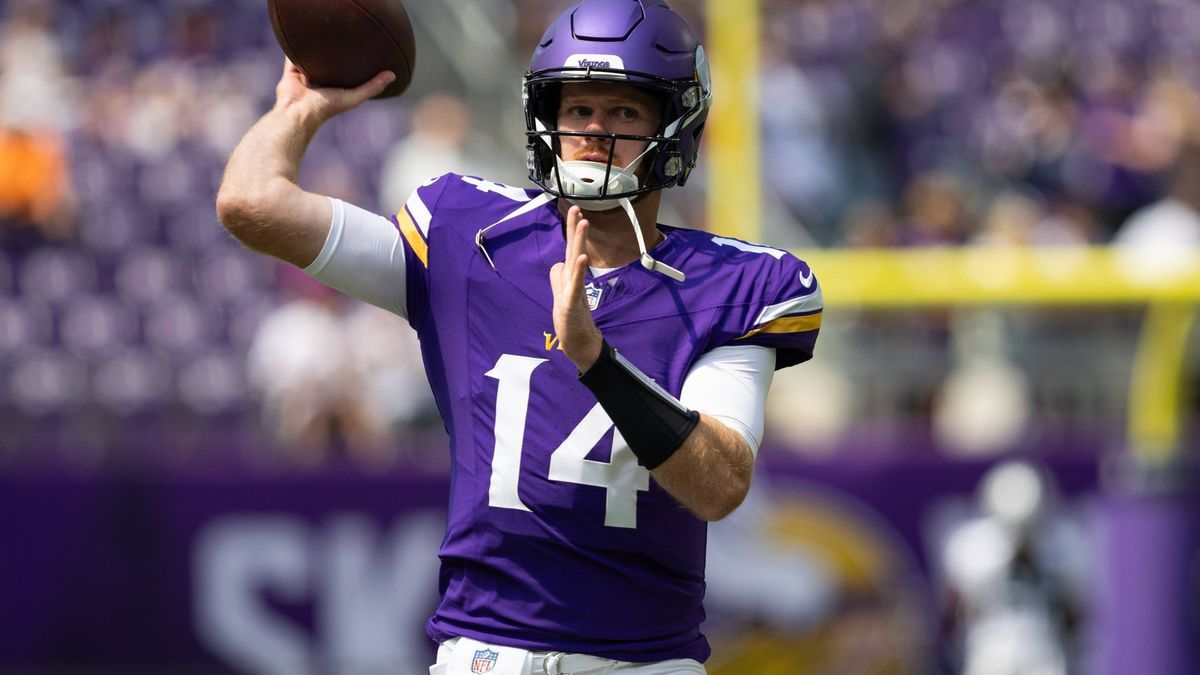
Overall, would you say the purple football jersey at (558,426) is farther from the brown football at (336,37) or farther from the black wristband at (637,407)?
the brown football at (336,37)

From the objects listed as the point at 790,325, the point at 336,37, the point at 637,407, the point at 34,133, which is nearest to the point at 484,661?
the point at 637,407

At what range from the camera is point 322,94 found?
3.25 m

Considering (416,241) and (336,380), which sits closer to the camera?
(416,241)

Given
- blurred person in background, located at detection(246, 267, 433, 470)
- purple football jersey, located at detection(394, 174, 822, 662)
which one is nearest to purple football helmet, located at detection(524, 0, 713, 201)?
purple football jersey, located at detection(394, 174, 822, 662)

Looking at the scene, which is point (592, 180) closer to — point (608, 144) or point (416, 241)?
point (608, 144)

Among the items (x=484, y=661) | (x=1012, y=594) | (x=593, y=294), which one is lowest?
(x=1012, y=594)

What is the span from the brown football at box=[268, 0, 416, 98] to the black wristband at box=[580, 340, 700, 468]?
2.77 ft

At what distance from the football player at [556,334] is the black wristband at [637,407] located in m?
0.08

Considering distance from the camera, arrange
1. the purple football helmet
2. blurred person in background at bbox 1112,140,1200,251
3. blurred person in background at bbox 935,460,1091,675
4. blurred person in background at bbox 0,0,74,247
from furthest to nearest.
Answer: blurred person in background at bbox 0,0,74,247 → blurred person in background at bbox 1112,140,1200,251 → blurred person in background at bbox 935,460,1091,675 → the purple football helmet

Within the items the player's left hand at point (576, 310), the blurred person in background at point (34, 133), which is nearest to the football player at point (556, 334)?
the player's left hand at point (576, 310)

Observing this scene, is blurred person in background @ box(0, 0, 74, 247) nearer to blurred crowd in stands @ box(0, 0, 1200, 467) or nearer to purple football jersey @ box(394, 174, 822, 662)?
blurred crowd in stands @ box(0, 0, 1200, 467)

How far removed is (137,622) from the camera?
8.00 metres

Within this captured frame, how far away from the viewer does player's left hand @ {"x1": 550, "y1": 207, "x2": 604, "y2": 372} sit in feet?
8.94

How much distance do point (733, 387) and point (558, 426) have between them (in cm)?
30
